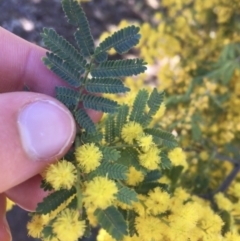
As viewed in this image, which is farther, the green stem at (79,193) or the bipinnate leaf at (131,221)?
the bipinnate leaf at (131,221)

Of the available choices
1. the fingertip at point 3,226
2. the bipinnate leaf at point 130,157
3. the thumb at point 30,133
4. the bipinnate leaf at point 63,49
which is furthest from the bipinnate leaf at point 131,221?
the fingertip at point 3,226

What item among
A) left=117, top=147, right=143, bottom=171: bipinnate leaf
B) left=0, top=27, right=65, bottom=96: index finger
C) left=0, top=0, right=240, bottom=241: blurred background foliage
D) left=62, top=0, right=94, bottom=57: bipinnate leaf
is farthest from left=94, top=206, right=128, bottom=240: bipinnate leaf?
left=0, top=0, right=240, bottom=241: blurred background foliage

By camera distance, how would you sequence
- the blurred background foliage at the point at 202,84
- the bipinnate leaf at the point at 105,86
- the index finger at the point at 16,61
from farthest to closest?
the blurred background foliage at the point at 202,84
the index finger at the point at 16,61
the bipinnate leaf at the point at 105,86

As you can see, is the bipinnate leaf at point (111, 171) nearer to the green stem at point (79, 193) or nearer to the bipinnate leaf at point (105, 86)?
the green stem at point (79, 193)

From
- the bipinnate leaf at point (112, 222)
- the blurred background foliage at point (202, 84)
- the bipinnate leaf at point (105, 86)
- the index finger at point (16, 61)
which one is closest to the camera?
the bipinnate leaf at point (112, 222)

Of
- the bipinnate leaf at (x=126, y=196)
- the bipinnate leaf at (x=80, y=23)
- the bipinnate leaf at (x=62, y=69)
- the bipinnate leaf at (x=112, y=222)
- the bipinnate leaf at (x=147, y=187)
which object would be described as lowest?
the bipinnate leaf at (x=147, y=187)

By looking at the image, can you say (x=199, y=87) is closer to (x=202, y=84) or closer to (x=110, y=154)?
(x=202, y=84)

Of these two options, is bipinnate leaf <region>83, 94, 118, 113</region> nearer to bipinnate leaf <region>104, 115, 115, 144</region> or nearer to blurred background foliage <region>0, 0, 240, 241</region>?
bipinnate leaf <region>104, 115, 115, 144</region>

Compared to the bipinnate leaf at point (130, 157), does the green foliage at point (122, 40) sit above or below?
above
